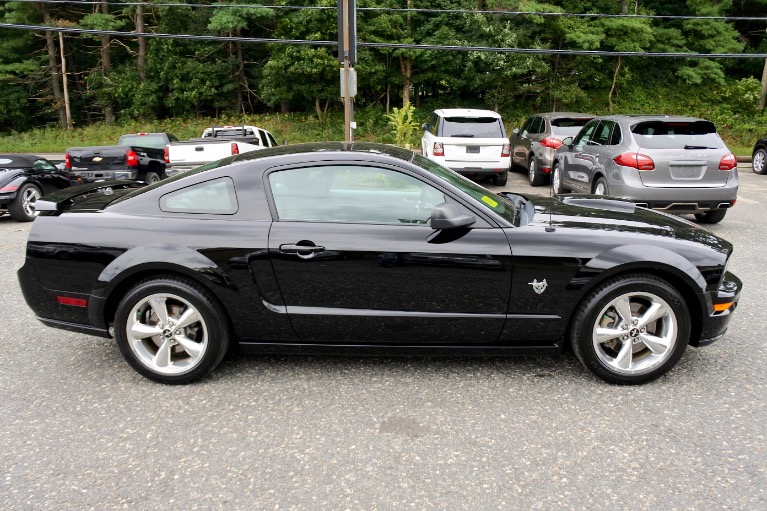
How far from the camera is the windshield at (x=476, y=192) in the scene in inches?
152

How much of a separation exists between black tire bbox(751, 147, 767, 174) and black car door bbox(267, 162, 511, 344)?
611 inches

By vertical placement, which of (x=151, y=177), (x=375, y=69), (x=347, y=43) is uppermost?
(x=375, y=69)

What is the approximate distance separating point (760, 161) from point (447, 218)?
15972mm

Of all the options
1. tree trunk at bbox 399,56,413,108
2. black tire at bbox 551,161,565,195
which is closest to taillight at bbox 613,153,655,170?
black tire at bbox 551,161,565,195

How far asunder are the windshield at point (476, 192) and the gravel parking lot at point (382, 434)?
3.47 feet

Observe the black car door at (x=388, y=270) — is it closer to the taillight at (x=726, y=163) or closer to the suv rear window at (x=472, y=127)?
the taillight at (x=726, y=163)

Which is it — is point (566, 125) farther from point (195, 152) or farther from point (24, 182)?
point (24, 182)

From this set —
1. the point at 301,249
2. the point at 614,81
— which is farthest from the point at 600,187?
the point at 614,81

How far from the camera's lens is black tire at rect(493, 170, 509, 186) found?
43.7 feet

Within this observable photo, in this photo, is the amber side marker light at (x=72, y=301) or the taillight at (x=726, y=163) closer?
the amber side marker light at (x=72, y=301)

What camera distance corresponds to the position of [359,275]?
3641mm

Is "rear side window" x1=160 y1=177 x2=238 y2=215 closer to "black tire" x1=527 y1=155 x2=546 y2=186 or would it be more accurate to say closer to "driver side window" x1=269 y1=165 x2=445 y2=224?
"driver side window" x1=269 y1=165 x2=445 y2=224

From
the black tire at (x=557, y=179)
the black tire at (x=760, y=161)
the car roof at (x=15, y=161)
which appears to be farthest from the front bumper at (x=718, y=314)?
the black tire at (x=760, y=161)

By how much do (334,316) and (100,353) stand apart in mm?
1957
